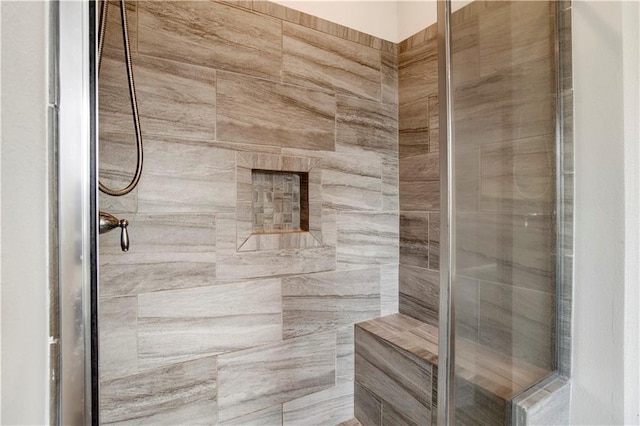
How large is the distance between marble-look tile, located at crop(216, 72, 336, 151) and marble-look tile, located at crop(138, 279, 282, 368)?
0.62m

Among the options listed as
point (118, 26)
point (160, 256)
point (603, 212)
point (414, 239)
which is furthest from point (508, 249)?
point (118, 26)

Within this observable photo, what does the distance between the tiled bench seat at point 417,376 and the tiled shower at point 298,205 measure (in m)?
0.02

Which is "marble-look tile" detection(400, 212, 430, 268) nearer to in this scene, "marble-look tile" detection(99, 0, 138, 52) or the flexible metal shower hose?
the flexible metal shower hose

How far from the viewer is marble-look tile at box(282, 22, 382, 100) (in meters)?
1.45

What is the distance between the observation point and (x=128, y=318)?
1142mm

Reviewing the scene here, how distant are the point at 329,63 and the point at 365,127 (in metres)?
0.35

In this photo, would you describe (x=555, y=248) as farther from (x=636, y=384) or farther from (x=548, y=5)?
(x=548, y=5)

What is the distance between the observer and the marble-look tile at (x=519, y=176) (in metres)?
0.86

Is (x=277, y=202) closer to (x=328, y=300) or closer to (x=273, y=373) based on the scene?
(x=328, y=300)

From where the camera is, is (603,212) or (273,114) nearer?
(603,212)

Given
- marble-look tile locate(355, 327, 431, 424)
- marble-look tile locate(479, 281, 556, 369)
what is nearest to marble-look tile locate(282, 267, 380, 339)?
marble-look tile locate(355, 327, 431, 424)

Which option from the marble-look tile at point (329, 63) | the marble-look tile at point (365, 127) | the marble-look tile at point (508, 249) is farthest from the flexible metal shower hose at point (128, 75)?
the marble-look tile at point (508, 249)

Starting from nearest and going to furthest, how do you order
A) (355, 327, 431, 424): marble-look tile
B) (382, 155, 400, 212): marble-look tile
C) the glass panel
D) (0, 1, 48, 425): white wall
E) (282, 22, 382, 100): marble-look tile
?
1. (0, 1, 48, 425): white wall
2. the glass panel
3. (355, 327, 431, 424): marble-look tile
4. (282, 22, 382, 100): marble-look tile
5. (382, 155, 400, 212): marble-look tile

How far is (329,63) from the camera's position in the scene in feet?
5.08
